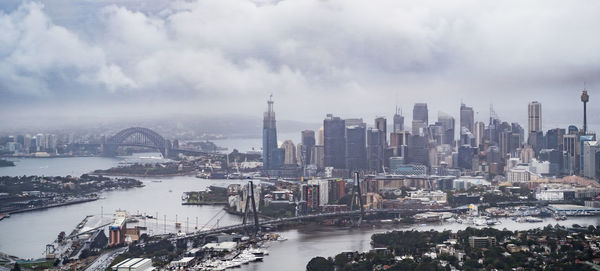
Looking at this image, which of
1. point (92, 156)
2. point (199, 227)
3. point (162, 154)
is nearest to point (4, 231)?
point (199, 227)

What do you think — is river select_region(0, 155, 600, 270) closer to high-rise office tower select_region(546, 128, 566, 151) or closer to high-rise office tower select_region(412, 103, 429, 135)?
high-rise office tower select_region(546, 128, 566, 151)

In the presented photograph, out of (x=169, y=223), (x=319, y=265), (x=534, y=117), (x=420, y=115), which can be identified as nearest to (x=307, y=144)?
(x=420, y=115)

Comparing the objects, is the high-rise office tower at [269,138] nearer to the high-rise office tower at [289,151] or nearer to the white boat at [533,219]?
the high-rise office tower at [289,151]

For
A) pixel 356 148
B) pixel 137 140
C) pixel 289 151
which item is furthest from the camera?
pixel 137 140

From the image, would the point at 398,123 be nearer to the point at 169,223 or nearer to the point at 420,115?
the point at 420,115

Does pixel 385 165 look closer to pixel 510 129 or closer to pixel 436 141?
pixel 436 141
